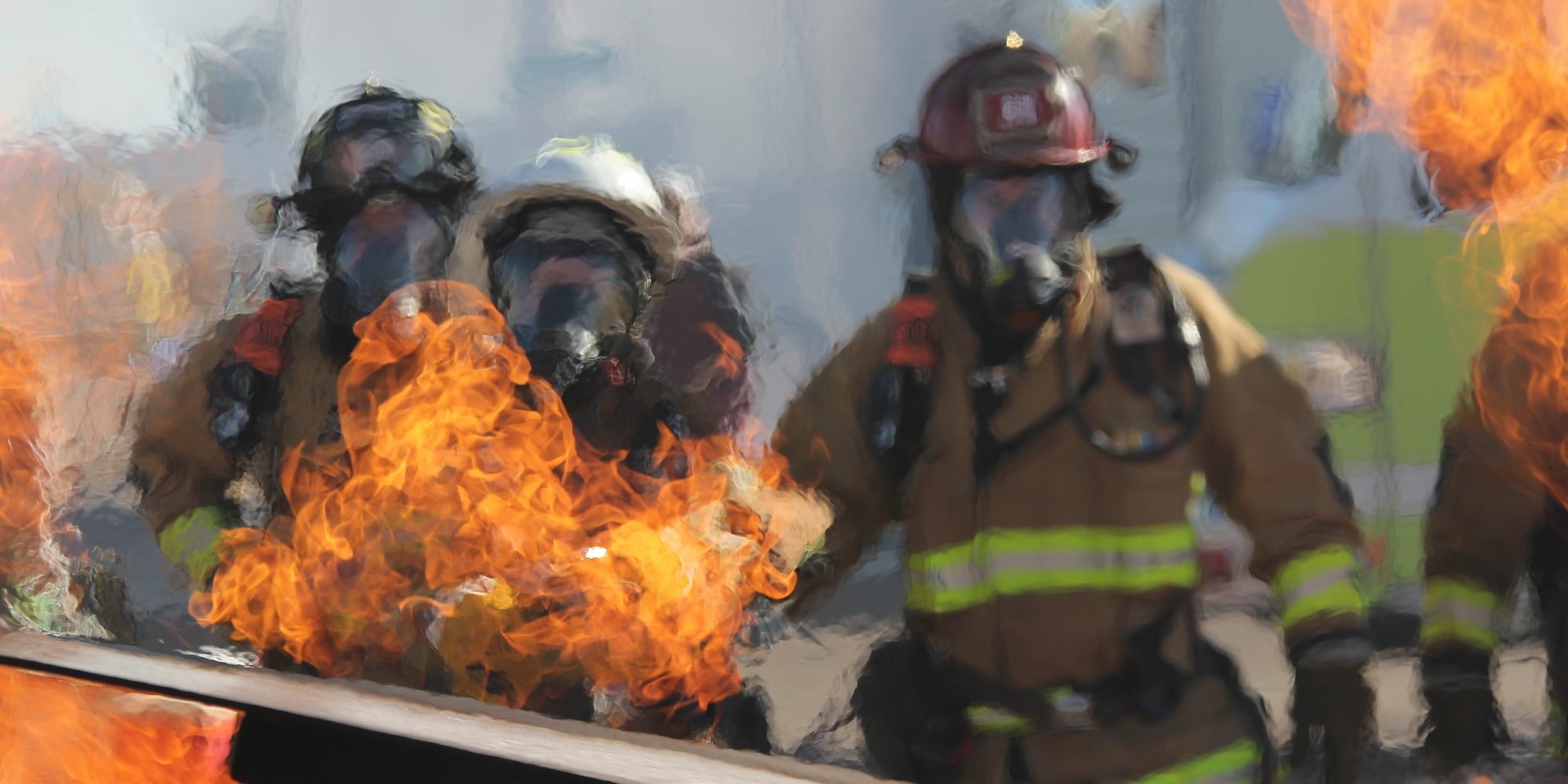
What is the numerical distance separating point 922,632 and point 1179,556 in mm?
664

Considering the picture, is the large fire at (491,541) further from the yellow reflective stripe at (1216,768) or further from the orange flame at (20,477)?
the orange flame at (20,477)

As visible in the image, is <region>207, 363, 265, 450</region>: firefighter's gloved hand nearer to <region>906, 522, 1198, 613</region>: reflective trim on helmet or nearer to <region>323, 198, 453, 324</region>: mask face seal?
<region>323, 198, 453, 324</region>: mask face seal

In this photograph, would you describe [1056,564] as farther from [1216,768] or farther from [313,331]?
[313,331]

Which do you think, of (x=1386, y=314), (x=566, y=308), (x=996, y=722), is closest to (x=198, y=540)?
(x=566, y=308)

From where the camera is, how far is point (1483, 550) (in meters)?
2.52

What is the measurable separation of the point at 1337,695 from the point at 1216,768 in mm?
331

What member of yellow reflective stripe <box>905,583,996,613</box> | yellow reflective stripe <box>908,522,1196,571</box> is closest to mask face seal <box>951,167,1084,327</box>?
yellow reflective stripe <box>908,522,1196,571</box>

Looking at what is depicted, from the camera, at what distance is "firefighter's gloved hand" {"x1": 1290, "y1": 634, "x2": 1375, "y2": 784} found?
2.21m

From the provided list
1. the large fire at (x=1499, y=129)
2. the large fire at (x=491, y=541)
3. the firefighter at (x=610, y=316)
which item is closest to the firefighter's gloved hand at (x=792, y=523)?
the large fire at (x=491, y=541)

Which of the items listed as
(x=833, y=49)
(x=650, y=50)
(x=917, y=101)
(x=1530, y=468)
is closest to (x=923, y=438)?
(x=1530, y=468)

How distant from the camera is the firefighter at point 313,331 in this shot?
3.58m

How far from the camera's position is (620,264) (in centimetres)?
321

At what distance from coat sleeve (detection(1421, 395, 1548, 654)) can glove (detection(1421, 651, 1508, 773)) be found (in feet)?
0.24

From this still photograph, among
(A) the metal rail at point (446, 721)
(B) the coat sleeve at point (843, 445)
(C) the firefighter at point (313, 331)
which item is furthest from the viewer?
(C) the firefighter at point (313, 331)
